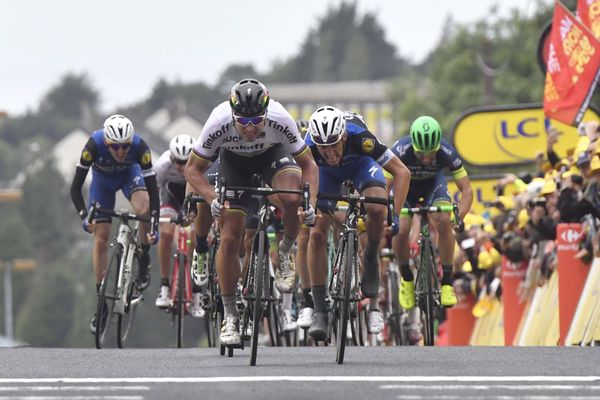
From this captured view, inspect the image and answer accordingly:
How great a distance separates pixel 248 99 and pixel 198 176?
0.96m

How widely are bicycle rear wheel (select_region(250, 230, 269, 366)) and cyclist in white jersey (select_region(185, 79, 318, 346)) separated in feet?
1.20

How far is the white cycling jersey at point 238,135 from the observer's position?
14336mm

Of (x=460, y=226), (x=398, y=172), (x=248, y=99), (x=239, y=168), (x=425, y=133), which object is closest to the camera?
(x=248, y=99)

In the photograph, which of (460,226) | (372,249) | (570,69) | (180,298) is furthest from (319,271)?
(570,69)

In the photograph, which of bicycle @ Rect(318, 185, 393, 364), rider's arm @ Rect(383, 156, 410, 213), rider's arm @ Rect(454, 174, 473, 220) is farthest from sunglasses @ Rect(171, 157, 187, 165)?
bicycle @ Rect(318, 185, 393, 364)

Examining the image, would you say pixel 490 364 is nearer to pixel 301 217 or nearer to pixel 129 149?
pixel 301 217

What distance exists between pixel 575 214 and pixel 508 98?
2113 inches

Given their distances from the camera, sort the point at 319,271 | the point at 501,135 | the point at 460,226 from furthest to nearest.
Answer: the point at 501,135 → the point at 460,226 → the point at 319,271

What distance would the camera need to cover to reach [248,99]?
13.8m

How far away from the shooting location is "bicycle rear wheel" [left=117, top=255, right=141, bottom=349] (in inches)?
763

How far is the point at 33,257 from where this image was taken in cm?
13238

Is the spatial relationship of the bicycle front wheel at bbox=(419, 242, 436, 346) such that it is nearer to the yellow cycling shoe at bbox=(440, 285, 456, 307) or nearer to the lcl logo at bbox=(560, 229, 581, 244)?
the yellow cycling shoe at bbox=(440, 285, 456, 307)

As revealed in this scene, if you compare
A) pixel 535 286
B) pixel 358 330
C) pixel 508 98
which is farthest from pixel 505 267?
pixel 508 98

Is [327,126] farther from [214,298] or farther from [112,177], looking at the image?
[112,177]
